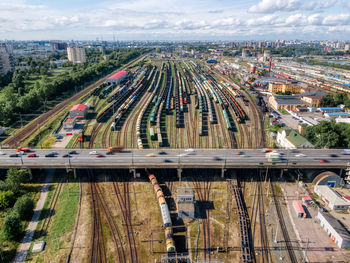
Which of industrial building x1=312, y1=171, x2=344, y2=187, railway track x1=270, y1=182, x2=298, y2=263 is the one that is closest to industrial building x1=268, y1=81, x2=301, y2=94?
industrial building x1=312, y1=171, x2=344, y2=187

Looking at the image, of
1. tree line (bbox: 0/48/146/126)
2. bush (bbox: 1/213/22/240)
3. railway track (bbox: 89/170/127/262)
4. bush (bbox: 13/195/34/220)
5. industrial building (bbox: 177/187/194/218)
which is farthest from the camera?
tree line (bbox: 0/48/146/126)

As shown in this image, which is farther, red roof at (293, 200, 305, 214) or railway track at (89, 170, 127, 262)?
red roof at (293, 200, 305, 214)

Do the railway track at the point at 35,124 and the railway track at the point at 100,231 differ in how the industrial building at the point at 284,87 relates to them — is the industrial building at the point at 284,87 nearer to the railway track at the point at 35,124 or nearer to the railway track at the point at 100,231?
the railway track at the point at 35,124

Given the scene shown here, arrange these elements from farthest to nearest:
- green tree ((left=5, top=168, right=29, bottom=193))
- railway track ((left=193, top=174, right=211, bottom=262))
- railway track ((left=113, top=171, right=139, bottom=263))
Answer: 1. green tree ((left=5, top=168, right=29, bottom=193))
2. railway track ((left=193, top=174, right=211, bottom=262))
3. railway track ((left=113, top=171, right=139, bottom=263))

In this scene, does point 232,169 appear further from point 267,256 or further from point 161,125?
point 161,125

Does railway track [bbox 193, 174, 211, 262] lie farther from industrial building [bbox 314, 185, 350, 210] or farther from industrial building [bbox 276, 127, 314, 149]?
industrial building [bbox 276, 127, 314, 149]
